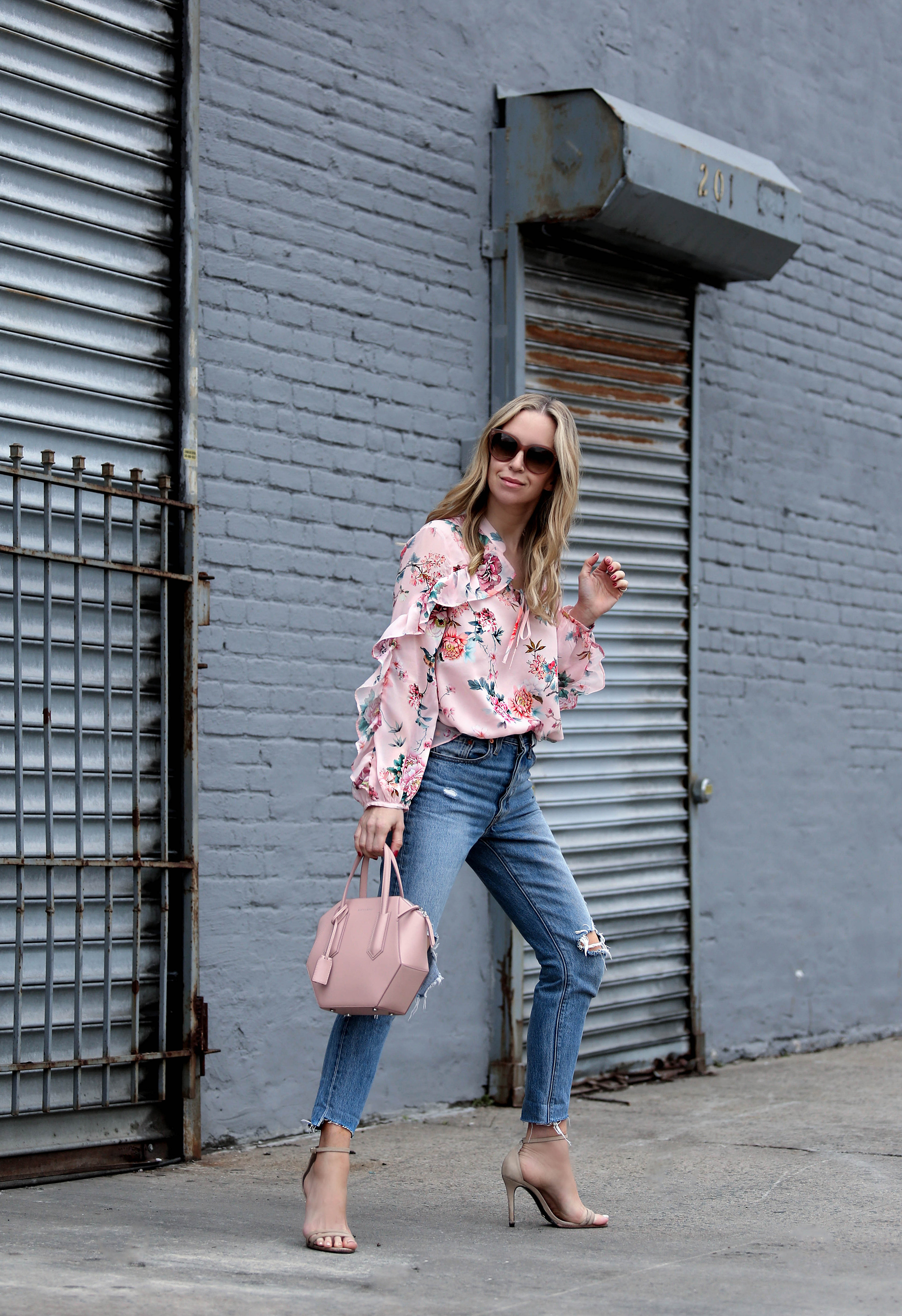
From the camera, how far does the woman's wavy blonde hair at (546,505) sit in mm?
4016

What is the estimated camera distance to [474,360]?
6.22 m

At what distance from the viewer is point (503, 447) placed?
4.00 metres

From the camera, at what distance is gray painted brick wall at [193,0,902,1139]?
5301 mm

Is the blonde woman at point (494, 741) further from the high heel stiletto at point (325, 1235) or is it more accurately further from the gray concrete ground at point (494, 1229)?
the gray concrete ground at point (494, 1229)

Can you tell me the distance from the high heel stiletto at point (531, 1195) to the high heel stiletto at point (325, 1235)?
45 centimetres

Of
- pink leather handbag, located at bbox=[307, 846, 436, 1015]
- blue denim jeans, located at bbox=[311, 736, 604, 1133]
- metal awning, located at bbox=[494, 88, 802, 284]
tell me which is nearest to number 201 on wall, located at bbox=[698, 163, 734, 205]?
metal awning, located at bbox=[494, 88, 802, 284]

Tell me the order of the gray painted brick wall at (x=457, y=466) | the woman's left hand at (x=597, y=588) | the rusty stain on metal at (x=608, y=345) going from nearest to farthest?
1. the woman's left hand at (x=597, y=588)
2. the gray painted brick wall at (x=457, y=466)
3. the rusty stain on metal at (x=608, y=345)

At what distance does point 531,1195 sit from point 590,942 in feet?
2.20

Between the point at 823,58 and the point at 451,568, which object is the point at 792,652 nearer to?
the point at 823,58

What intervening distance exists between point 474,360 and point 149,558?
1752 mm

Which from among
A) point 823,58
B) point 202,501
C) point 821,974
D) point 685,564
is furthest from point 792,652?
point 202,501

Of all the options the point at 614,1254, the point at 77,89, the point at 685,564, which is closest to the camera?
the point at 614,1254

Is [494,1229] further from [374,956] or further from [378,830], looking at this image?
[378,830]

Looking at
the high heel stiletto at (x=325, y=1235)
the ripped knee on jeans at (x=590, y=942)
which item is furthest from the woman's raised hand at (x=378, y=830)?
the high heel stiletto at (x=325, y=1235)
